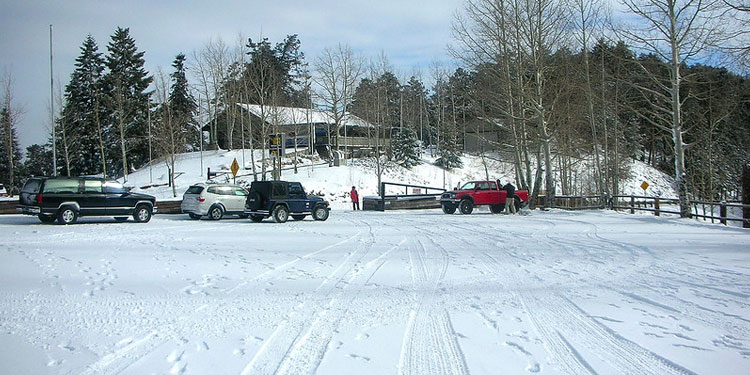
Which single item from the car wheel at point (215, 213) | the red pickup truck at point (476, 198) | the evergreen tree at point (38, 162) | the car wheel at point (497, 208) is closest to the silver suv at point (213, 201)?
the car wheel at point (215, 213)

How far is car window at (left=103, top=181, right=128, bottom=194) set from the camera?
2067cm

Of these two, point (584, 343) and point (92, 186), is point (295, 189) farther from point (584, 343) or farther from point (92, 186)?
point (584, 343)

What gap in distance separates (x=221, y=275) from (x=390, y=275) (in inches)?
115

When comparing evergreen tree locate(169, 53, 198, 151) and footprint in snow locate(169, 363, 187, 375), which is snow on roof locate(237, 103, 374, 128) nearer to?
evergreen tree locate(169, 53, 198, 151)

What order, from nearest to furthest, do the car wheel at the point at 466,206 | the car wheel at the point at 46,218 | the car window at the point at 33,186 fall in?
1. the car wheel at the point at 46,218
2. the car window at the point at 33,186
3. the car wheel at the point at 466,206

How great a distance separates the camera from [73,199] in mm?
19562

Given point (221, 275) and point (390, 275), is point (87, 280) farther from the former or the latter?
point (390, 275)

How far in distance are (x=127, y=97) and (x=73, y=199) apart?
3701cm

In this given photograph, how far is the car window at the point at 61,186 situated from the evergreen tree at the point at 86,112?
114ft

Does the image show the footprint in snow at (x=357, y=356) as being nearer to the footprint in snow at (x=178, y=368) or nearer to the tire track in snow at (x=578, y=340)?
the footprint in snow at (x=178, y=368)

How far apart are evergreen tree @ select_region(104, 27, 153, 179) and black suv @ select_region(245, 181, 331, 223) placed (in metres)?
35.8

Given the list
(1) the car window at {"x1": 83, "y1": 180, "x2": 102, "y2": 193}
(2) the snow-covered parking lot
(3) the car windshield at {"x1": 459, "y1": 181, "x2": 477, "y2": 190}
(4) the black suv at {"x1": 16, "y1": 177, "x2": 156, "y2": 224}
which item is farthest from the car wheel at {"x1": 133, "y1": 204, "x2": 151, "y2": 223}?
(3) the car windshield at {"x1": 459, "y1": 181, "x2": 477, "y2": 190}

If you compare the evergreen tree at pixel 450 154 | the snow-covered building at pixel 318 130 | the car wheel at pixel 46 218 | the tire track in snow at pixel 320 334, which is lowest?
the tire track in snow at pixel 320 334

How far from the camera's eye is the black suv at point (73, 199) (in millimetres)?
18984
